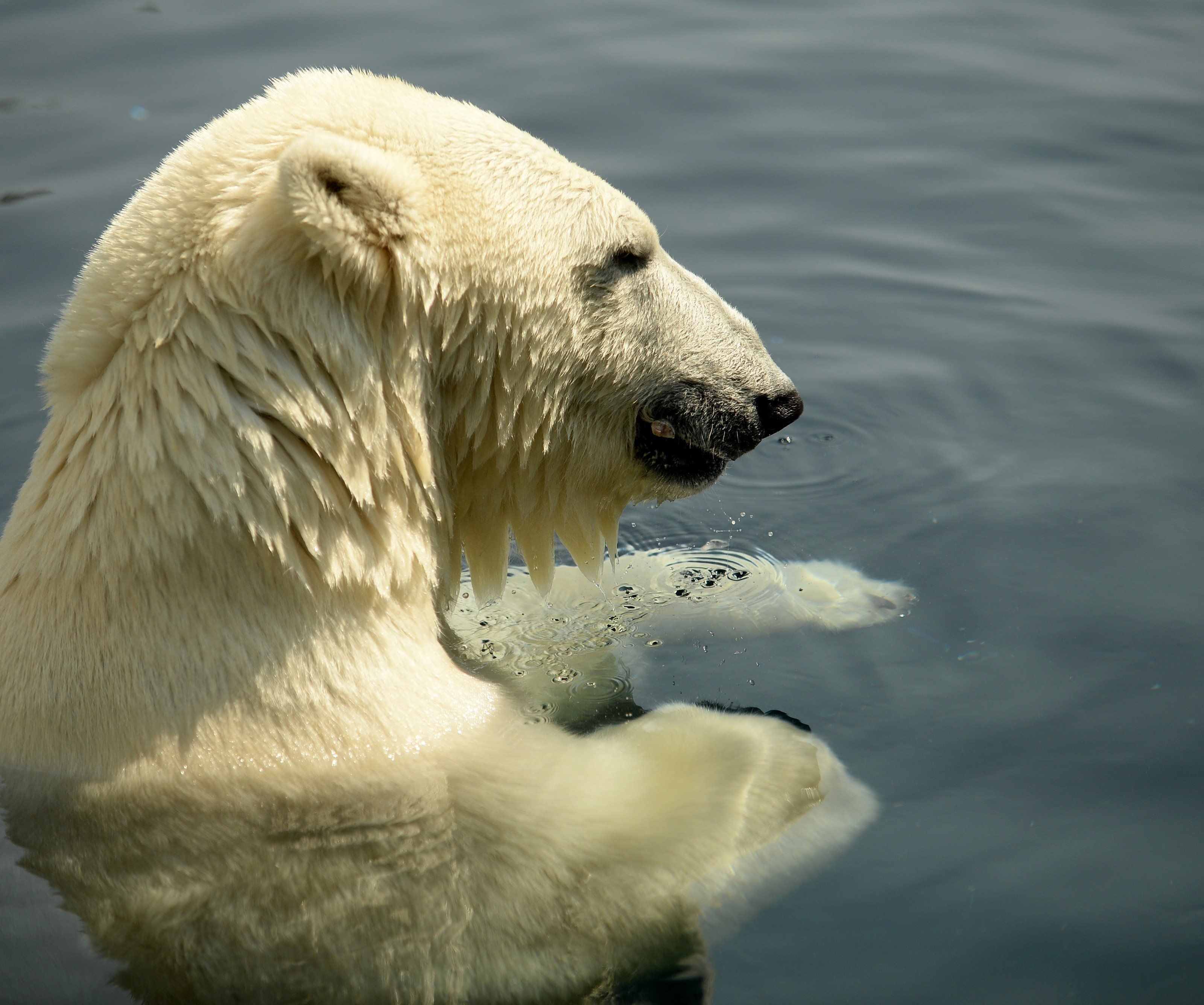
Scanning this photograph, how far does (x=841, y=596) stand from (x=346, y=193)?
2.19 metres

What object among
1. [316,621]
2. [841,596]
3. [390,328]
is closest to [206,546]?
[316,621]

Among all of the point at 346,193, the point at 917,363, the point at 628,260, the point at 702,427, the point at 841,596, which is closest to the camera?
the point at 346,193

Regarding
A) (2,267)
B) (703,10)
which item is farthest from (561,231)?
(703,10)

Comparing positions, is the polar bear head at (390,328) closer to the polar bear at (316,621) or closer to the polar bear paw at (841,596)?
the polar bear at (316,621)

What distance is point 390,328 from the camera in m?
2.39

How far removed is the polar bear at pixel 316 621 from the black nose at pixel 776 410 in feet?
2.04

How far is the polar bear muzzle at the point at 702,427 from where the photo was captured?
2957 mm

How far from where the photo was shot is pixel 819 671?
343 cm

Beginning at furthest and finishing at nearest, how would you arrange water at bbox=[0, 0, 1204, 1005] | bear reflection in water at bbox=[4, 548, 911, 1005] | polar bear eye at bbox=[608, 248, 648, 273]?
polar bear eye at bbox=[608, 248, 648, 273]
water at bbox=[0, 0, 1204, 1005]
bear reflection in water at bbox=[4, 548, 911, 1005]

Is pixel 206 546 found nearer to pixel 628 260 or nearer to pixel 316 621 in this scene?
pixel 316 621

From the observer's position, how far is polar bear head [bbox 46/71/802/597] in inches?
87.8

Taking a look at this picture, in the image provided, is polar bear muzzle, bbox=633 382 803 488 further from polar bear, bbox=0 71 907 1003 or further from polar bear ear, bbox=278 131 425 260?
polar bear ear, bbox=278 131 425 260

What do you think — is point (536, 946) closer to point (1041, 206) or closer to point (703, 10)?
point (1041, 206)

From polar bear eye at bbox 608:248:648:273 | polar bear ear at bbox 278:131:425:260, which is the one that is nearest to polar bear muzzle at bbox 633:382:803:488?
polar bear eye at bbox 608:248:648:273
